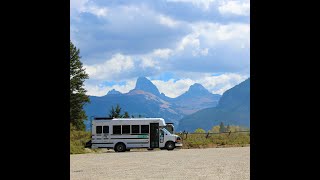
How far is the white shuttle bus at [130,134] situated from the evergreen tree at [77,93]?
20898mm

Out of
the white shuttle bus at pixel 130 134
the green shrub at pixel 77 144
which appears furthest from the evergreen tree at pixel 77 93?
the white shuttle bus at pixel 130 134

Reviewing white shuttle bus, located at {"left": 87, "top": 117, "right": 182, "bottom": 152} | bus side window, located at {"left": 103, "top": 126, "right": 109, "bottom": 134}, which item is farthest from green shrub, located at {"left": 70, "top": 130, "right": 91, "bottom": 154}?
bus side window, located at {"left": 103, "top": 126, "right": 109, "bottom": 134}

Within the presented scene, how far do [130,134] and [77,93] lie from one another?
23431 mm

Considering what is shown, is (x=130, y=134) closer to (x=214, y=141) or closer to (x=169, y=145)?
(x=169, y=145)

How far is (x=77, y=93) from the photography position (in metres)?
51.0

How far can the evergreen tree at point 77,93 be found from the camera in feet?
164

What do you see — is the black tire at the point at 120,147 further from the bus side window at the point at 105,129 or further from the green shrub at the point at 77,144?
the green shrub at the point at 77,144

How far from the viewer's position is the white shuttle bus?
28531 millimetres

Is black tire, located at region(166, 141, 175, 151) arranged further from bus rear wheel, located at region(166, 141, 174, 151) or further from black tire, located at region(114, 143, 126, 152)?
black tire, located at region(114, 143, 126, 152)
